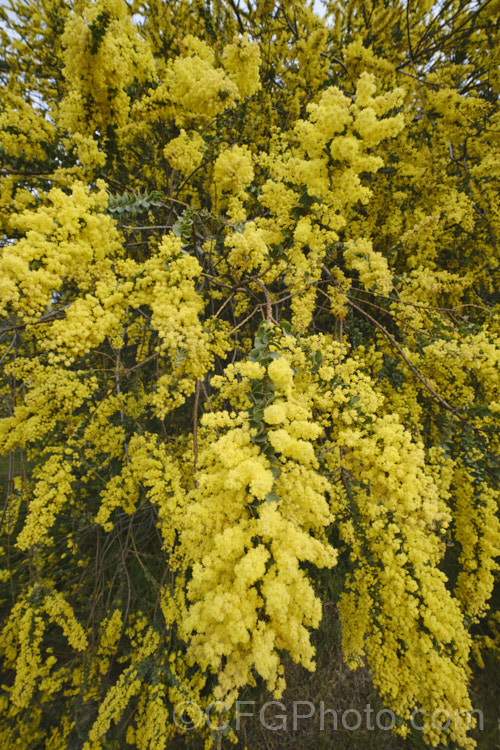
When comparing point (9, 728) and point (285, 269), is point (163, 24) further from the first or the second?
point (9, 728)

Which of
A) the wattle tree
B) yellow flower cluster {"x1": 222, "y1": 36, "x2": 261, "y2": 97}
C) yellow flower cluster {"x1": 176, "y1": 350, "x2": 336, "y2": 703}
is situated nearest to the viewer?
yellow flower cluster {"x1": 176, "y1": 350, "x2": 336, "y2": 703}

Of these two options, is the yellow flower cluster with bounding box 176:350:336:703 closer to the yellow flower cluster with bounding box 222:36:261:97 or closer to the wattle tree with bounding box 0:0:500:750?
the wattle tree with bounding box 0:0:500:750

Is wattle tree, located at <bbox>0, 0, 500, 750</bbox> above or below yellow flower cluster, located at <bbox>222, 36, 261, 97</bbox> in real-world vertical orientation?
below

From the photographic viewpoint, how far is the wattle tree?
1258mm

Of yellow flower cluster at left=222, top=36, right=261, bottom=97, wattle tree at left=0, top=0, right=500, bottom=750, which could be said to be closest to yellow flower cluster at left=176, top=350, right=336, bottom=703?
wattle tree at left=0, top=0, right=500, bottom=750

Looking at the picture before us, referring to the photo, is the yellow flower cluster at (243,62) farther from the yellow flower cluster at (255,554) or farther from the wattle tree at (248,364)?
the yellow flower cluster at (255,554)

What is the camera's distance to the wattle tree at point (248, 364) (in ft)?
4.13

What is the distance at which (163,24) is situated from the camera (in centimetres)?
371

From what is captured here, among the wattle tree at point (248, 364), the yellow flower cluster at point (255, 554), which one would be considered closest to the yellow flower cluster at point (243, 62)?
the wattle tree at point (248, 364)

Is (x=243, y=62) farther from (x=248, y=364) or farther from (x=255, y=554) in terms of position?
(x=255, y=554)

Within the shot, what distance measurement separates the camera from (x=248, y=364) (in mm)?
1315

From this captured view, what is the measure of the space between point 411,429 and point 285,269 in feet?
6.07

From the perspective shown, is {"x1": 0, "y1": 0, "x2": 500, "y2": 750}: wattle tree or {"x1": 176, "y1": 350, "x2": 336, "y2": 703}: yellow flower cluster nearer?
{"x1": 176, "y1": 350, "x2": 336, "y2": 703}: yellow flower cluster

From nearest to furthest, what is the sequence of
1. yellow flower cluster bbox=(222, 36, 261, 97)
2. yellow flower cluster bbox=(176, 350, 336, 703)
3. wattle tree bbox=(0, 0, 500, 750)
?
1. yellow flower cluster bbox=(176, 350, 336, 703)
2. wattle tree bbox=(0, 0, 500, 750)
3. yellow flower cluster bbox=(222, 36, 261, 97)
